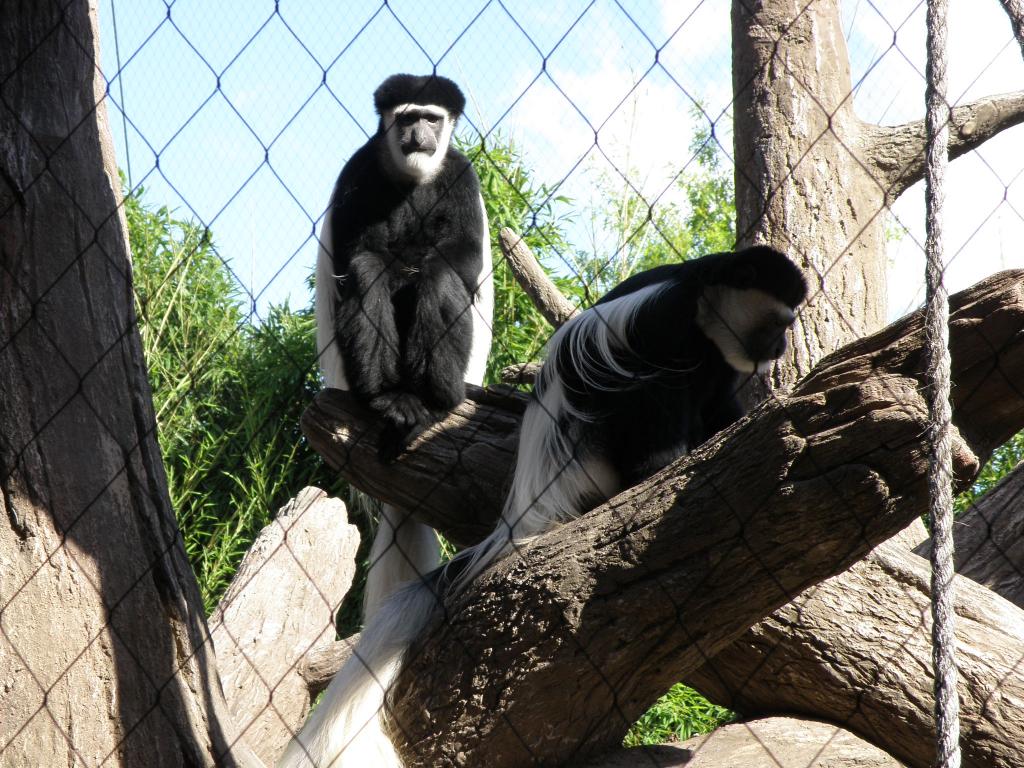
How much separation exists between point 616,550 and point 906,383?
34 cm

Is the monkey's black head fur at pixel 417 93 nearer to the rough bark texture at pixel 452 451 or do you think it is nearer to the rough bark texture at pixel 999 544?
the rough bark texture at pixel 452 451

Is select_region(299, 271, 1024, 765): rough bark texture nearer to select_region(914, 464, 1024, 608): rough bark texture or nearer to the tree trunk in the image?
the tree trunk

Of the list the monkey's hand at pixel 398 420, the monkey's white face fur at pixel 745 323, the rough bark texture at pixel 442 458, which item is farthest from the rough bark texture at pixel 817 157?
the monkey's hand at pixel 398 420

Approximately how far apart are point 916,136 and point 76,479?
1.52 metres

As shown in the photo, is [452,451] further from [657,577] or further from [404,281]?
[657,577]

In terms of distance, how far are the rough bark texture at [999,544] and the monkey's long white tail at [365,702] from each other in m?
0.81

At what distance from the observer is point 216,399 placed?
13.3ft

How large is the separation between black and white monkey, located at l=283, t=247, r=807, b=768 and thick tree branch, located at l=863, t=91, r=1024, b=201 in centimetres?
47

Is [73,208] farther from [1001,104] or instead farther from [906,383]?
[1001,104]

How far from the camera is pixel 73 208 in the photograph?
117 cm

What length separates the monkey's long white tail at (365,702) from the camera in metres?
1.23

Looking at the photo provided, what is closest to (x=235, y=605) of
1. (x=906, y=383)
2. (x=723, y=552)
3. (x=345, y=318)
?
(x=345, y=318)

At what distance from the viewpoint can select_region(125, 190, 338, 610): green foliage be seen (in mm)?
3633

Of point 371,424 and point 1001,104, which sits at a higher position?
point 371,424
